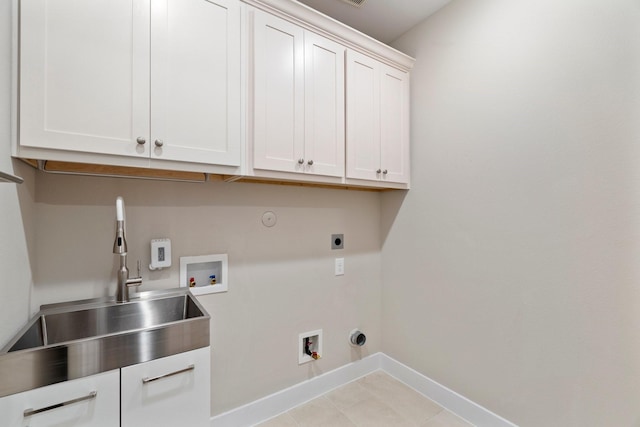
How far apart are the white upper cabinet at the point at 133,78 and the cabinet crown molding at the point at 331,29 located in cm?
24

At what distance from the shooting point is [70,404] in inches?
37.9

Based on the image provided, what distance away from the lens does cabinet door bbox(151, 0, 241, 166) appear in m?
1.24

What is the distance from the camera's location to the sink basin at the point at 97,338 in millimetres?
903

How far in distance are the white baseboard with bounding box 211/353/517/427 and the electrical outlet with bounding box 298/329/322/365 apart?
6.4 inches

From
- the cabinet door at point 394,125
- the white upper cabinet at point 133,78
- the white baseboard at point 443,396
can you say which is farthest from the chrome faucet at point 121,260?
the white baseboard at point 443,396

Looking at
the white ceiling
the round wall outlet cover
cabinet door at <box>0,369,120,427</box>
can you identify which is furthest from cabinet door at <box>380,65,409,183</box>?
cabinet door at <box>0,369,120,427</box>

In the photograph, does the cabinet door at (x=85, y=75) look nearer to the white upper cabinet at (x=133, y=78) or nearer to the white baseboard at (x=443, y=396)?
the white upper cabinet at (x=133, y=78)

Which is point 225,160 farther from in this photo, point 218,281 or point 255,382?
point 255,382

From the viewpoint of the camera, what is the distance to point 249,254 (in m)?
1.83

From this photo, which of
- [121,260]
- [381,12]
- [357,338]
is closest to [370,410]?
[357,338]

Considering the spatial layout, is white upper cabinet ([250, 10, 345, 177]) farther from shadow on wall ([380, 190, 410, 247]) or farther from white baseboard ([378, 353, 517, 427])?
white baseboard ([378, 353, 517, 427])

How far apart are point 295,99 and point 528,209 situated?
4.67ft

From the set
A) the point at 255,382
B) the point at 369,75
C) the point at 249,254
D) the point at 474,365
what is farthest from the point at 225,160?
the point at 474,365

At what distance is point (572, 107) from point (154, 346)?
7.11ft
